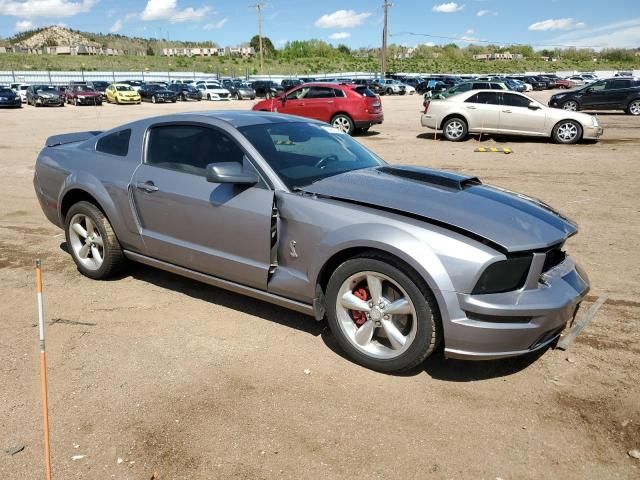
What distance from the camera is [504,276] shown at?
3.07 m

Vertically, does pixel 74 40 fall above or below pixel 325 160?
above

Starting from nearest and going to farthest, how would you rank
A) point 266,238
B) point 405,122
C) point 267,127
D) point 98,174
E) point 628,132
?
1. point 266,238
2. point 267,127
3. point 98,174
4. point 628,132
5. point 405,122

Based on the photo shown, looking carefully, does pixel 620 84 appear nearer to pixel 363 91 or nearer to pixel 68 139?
pixel 363 91

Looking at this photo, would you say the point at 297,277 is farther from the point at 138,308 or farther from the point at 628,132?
the point at 628,132

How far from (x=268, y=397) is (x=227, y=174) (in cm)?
149

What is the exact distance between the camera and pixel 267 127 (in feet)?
14.2

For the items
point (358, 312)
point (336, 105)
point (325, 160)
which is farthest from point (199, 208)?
point (336, 105)

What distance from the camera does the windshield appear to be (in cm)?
395

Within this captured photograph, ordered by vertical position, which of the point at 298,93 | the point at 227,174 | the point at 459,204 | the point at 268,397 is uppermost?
the point at 298,93

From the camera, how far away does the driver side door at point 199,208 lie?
12.5 feet

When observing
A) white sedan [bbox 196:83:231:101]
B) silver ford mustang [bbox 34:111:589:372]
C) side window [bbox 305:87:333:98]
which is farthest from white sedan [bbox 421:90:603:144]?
white sedan [bbox 196:83:231:101]

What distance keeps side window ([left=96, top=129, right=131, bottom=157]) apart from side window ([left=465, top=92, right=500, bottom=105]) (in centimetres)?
1305

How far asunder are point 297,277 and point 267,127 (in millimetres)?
1360

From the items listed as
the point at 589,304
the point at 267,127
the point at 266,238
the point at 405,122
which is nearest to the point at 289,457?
the point at 266,238
